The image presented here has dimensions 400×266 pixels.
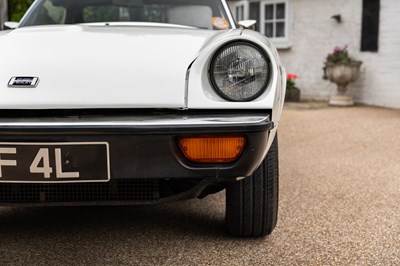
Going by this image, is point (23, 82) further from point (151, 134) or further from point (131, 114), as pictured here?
point (151, 134)

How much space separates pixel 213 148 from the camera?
199cm

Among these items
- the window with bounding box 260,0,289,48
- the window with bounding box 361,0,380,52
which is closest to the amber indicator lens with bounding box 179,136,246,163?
the window with bounding box 361,0,380,52

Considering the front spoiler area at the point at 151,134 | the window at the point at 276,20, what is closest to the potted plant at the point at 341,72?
the window at the point at 276,20

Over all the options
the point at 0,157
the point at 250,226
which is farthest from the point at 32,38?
the point at 250,226

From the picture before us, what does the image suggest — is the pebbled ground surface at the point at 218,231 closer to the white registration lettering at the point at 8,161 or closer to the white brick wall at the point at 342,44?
the white registration lettering at the point at 8,161

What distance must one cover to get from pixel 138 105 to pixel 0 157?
1.65 feet

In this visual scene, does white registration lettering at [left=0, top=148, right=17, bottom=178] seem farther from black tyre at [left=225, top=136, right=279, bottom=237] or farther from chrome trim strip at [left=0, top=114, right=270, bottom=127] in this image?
black tyre at [left=225, top=136, right=279, bottom=237]

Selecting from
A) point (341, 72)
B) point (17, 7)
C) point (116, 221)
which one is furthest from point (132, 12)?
point (341, 72)

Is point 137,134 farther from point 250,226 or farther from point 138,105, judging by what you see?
point 250,226

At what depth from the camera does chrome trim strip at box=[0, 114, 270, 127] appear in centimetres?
191

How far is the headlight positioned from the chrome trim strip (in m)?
0.10

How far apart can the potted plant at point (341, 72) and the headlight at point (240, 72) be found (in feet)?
27.1

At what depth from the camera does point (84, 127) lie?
1904mm

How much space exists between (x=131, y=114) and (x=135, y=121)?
9cm
